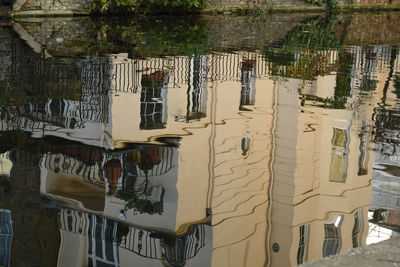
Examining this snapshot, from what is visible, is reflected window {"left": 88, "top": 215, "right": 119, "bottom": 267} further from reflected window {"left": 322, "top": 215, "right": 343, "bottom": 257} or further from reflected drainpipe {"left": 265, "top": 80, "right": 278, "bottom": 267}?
reflected window {"left": 322, "top": 215, "right": 343, "bottom": 257}

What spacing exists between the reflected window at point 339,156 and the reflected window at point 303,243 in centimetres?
195

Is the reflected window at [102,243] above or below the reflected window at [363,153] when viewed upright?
below

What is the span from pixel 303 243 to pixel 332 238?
0.31m

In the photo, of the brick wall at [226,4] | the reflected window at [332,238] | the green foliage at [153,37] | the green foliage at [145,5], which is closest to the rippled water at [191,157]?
the reflected window at [332,238]

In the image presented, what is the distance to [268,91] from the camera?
45.4ft

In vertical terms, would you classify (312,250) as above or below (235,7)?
below

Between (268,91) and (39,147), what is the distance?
6221mm

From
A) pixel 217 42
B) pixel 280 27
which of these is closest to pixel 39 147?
→ pixel 217 42

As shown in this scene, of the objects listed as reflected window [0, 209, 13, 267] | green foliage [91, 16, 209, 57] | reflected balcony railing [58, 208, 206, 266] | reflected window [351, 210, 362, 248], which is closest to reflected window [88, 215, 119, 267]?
reflected balcony railing [58, 208, 206, 266]

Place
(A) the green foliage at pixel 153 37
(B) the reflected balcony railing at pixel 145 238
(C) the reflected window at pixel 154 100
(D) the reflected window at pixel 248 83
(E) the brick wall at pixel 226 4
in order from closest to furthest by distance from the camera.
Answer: (B) the reflected balcony railing at pixel 145 238 < (C) the reflected window at pixel 154 100 < (D) the reflected window at pixel 248 83 < (A) the green foliage at pixel 153 37 < (E) the brick wall at pixel 226 4

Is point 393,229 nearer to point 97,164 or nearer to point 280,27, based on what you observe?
point 97,164

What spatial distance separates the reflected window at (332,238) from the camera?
20.4 feet

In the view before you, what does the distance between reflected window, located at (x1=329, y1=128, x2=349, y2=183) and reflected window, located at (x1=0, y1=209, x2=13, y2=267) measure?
166 inches

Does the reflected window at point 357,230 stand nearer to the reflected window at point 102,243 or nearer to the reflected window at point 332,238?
the reflected window at point 332,238
